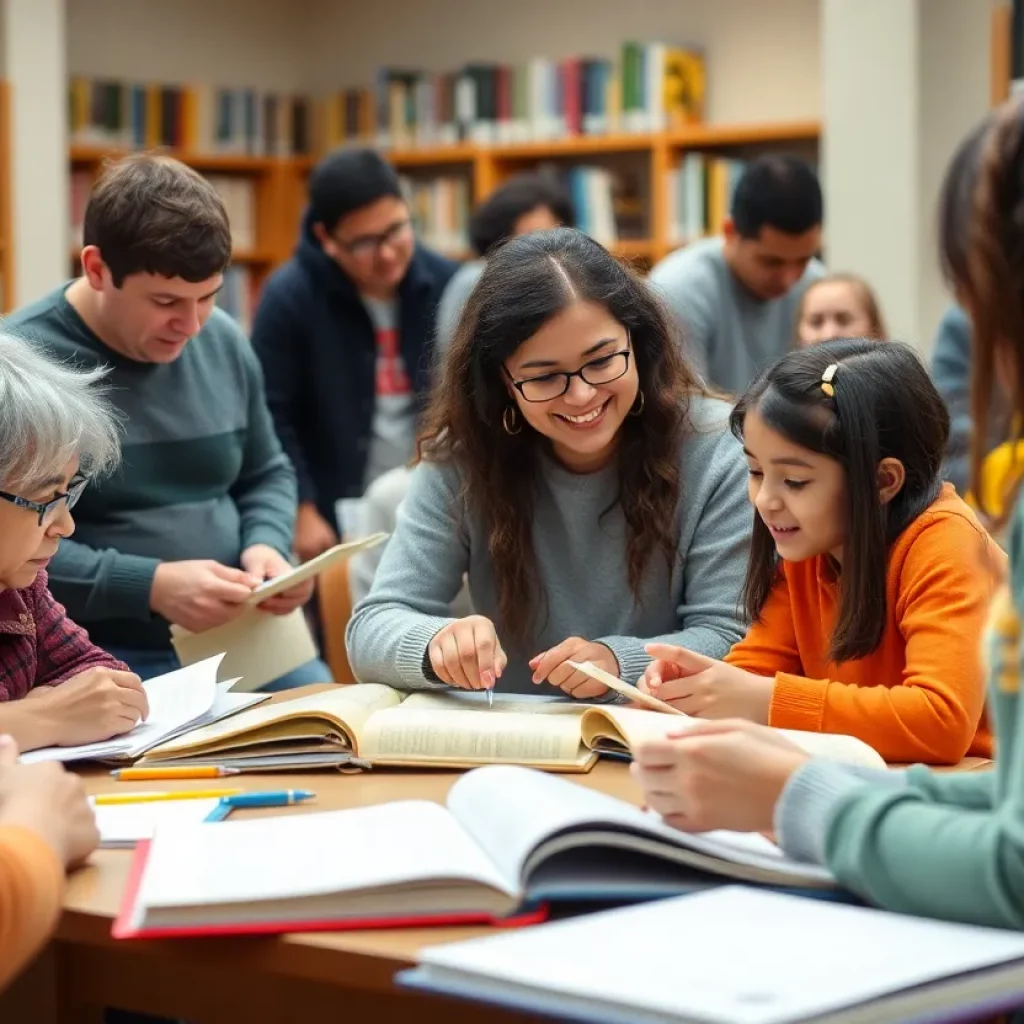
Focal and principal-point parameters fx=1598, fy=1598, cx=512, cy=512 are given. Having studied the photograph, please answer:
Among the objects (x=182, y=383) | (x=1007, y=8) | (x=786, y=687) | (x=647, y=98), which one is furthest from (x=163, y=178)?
(x=647, y=98)

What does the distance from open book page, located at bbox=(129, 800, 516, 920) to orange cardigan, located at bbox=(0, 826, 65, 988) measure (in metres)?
0.07

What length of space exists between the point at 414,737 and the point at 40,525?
51 centimetres

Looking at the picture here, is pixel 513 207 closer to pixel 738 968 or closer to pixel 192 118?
pixel 192 118

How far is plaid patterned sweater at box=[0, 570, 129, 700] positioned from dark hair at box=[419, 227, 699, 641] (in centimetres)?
57

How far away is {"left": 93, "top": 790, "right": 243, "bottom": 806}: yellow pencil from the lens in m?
1.57

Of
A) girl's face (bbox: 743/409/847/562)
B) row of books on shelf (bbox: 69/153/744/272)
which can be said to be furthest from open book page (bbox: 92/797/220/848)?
row of books on shelf (bbox: 69/153/744/272)

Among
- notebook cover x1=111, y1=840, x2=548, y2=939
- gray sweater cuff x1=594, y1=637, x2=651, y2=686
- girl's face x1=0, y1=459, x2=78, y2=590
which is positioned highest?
girl's face x1=0, y1=459, x2=78, y2=590

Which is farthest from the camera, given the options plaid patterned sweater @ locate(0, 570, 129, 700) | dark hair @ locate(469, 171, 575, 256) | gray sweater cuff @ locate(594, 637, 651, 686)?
dark hair @ locate(469, 171, 575, 256)

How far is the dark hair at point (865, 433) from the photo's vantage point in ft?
6.00

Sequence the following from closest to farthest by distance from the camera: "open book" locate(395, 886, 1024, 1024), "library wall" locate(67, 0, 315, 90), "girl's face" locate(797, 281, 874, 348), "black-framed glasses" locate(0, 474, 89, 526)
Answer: "open book" locate(395, 886, 1024, 1024) < "black-framed glasses" locate(0, 474, 89, 526) < "girl's face" locate(797, 281, 874, 348) < "library wall" locate(67, 0, 315, 90)

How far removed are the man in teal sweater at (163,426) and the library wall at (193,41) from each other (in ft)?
13.1

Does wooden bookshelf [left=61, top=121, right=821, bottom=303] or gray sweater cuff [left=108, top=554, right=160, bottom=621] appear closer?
gray sweater cuff [left=108, top=554, right=160, bottom=621]

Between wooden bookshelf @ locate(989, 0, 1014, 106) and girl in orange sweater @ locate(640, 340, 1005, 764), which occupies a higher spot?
wooden bookshelf @ locate(989, 0, 1014, 106)

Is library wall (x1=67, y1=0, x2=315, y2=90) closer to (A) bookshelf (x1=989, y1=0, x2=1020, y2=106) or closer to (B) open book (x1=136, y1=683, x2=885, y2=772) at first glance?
(A) bookshelf (x1=989, y1=0, x2=1020, y2=106)
